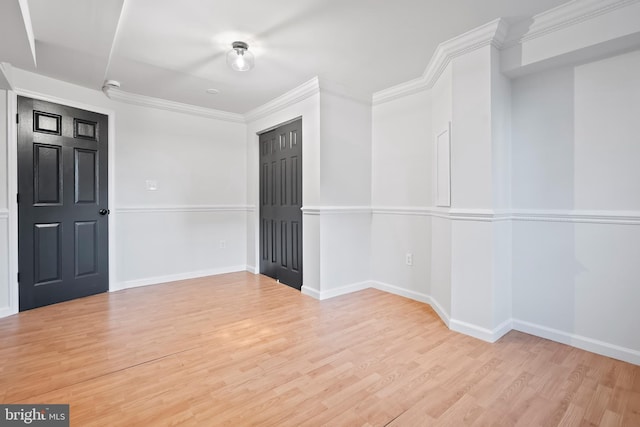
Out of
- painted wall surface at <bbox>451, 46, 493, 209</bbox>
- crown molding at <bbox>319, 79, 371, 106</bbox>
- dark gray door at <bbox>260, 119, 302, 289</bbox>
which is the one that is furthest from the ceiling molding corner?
painted wall surface at <bbox>451, 46, 493, 209</bbox>

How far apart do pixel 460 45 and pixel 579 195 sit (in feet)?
4.90

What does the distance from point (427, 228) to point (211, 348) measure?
7.79ft

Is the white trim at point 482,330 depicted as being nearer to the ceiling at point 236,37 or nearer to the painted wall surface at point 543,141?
the painted wall surface at point 543,141

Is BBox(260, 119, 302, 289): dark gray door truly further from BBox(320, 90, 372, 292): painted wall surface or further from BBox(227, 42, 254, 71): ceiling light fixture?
BBox(227, 42, 254, 71): ceiling light fixture

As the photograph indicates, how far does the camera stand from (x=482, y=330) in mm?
2432

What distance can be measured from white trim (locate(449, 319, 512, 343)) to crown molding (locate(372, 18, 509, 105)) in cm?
224

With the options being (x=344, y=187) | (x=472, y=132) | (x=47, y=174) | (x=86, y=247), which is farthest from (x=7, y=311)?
(x=472, y=132)

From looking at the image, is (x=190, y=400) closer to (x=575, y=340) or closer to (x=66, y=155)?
(x=575, y=340)

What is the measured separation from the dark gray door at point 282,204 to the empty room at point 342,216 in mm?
51

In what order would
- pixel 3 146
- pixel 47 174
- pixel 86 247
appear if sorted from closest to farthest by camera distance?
pixel 3 146
pixel 47 174
pixel 86 247

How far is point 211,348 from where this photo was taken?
2287 millimetres

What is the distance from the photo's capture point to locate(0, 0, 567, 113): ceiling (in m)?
2.12

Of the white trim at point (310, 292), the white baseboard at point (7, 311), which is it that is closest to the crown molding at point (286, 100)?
the white trim at point (310, 292)

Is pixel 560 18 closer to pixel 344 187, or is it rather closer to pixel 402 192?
pixel 402 192
